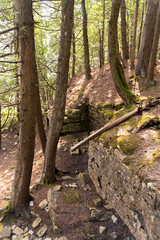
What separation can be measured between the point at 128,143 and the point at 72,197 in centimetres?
261

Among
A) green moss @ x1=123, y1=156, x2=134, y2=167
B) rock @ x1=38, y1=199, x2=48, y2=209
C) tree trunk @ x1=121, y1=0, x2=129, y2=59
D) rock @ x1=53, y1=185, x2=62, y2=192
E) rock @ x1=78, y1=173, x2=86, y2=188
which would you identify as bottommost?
rock @ x1=38, y1=199, x2=48, y2=209

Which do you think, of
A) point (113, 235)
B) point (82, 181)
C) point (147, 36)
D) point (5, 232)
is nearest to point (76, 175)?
point (82, 181)

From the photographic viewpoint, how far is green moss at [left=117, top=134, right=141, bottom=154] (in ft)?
12.7

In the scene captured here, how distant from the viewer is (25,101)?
4.51m

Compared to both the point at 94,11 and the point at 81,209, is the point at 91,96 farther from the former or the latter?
A: the point at 94,11

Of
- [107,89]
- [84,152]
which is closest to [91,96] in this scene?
[107,89]

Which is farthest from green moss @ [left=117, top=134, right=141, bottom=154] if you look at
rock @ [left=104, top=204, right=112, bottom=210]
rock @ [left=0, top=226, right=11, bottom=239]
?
rock @ [left=0, top=226, right=11, bottom=239]

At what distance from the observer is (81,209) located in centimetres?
469

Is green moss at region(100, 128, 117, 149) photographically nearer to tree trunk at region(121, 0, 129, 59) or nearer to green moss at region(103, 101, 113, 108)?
green moss at region(103, 101, 113, 108)

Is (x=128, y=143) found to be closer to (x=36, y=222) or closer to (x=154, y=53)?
(x=36, y=222)

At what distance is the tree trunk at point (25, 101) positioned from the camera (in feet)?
13.2

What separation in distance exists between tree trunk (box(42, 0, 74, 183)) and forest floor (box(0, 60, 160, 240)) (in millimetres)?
829

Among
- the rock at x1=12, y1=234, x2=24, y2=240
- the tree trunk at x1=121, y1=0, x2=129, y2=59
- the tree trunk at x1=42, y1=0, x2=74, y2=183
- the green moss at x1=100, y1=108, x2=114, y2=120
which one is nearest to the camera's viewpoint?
the rock at x1=12, y1=234, x2=24, y2=240

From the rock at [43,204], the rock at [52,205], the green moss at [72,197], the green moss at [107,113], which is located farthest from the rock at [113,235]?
the green moss at [107,113]
